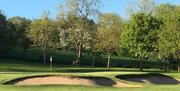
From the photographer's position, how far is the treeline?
8306 centimetres

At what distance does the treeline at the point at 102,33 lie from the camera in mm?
83062

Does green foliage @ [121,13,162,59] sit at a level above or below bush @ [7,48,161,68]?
above

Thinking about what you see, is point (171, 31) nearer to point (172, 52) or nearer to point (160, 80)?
point (172, 52)

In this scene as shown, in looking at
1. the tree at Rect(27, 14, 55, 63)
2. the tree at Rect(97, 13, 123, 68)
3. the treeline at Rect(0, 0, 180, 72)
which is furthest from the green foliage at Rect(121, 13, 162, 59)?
the tree at Rect(27, 14, 55, 63)

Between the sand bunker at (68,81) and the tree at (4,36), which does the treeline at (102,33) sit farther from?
the sand bunker at (68,81)

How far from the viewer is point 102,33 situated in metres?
95.3

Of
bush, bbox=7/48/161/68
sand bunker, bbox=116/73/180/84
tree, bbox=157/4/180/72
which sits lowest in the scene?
sand bunker, bbox=116/73/180/84

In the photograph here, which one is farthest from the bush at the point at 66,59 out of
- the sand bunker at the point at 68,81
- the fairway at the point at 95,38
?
the sand bunker at the point at 68,81

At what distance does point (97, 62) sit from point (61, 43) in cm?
1180

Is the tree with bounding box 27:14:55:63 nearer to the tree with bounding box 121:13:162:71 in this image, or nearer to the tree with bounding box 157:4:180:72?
the tree with bounding box 121:13:162:71

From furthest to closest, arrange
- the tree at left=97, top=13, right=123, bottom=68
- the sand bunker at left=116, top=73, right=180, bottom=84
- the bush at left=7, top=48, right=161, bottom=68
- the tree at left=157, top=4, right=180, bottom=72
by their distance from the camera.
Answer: the bush at left=7, top=48, right=161, bottom=68 < the tree at left=97, top=13, right=123, bottom=68 < the tree at left=157, top=4, right=180, bottom=72 < the sand bunker at left=116, top=73, right=180, bottom=84

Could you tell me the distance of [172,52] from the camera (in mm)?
82562

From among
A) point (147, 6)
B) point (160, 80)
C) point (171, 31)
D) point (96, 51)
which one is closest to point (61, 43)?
point (96, 51)

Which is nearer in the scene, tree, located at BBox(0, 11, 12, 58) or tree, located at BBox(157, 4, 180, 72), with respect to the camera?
tree, located at BBox(157, 4, 180, 72)
